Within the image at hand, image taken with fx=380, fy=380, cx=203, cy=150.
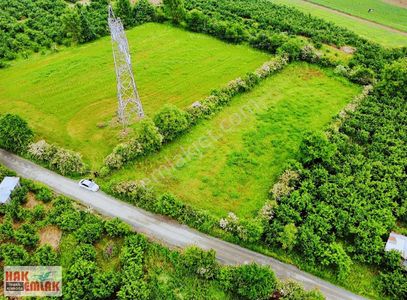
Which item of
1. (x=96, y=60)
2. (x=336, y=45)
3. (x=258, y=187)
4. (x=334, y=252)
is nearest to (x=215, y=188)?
(x=258, y=187)

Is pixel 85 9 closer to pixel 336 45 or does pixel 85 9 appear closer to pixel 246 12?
pixel 246 12

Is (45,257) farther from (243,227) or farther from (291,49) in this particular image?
(291,49)

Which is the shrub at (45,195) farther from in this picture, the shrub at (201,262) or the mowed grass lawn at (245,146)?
the shrub at (201,262)

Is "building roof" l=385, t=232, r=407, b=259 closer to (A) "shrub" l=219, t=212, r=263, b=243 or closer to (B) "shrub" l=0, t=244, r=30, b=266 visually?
(A) "shrub" l=219, t=212, r=263, b=243

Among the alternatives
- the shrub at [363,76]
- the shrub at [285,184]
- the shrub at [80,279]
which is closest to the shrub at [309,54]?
the shrub at [363,76]

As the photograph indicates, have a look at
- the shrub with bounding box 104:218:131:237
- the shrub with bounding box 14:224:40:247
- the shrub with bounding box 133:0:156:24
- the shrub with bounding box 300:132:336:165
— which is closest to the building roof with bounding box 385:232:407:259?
the shrub with bounding box 300:132:336:165

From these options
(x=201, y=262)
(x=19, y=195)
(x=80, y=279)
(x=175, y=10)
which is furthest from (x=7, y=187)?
(x=175, y=10)

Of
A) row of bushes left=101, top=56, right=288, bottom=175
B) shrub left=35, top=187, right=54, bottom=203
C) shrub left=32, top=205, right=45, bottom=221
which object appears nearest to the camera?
shrub left=32, top=205, right=45, bottom=221
